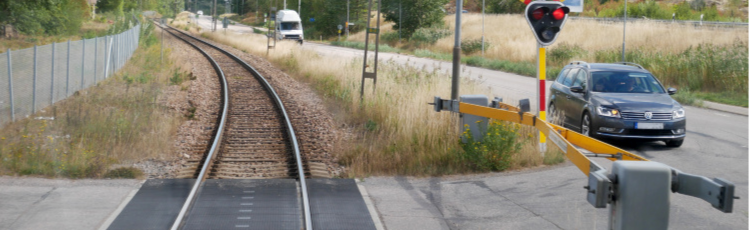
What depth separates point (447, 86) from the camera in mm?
15859

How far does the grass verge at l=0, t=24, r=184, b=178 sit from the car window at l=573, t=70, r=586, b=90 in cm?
775

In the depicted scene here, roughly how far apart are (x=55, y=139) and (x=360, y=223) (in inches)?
266

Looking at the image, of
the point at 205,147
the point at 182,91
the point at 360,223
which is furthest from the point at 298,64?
the point at 360,223

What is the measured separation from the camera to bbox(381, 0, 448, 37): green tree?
69.1 m

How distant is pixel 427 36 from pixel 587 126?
161ft

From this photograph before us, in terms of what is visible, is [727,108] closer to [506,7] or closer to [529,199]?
[529,199]

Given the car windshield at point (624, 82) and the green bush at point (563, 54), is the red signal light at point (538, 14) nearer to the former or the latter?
the car windshield at point (624, 82)

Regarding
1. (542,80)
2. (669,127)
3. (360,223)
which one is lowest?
(360,223)

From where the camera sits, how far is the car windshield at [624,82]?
12727 mm

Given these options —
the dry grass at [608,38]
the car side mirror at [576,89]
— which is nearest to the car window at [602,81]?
the car side mirror at [576,89]

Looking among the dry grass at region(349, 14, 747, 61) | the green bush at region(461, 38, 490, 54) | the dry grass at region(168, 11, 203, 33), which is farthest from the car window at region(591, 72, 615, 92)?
the dry grass at region(168, 11, 203, 33)

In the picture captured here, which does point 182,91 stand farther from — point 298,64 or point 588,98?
point 588,98

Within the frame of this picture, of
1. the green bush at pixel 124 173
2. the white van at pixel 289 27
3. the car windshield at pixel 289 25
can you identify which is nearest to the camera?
the green bush at pixel 124 173

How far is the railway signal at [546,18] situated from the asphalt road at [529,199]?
1902 millimetres
